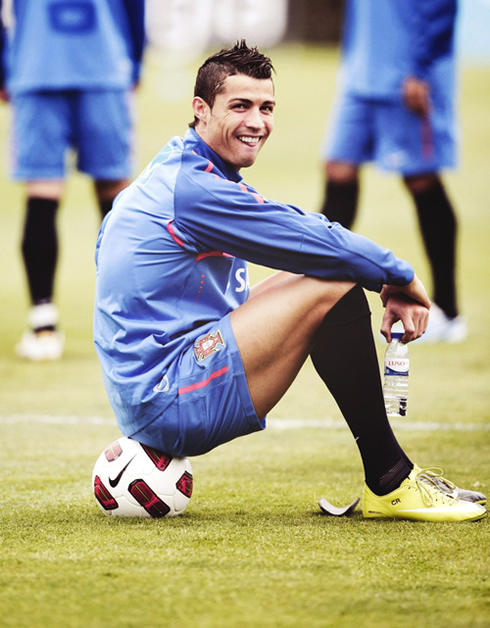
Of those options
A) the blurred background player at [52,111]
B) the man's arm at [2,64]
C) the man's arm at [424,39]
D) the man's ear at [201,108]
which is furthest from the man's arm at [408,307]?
the man's arm at [2,64]

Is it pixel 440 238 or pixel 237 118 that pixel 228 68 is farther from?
pixel 440 238

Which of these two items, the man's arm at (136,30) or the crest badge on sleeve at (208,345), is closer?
the crest badge on sleeve at (208,345)

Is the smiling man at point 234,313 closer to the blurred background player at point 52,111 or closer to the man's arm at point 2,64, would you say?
the blurred background player at point 52,111

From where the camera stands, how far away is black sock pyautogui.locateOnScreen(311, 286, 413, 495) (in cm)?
285

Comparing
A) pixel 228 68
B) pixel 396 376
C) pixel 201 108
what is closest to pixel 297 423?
pixel 396 376

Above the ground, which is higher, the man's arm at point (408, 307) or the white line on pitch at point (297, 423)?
the man's arm at point (408, 307)

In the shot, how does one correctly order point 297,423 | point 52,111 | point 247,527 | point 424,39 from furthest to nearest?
point 424,39
point 52,111
point 297,423
point 247,527

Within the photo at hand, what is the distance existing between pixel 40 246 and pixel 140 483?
121 inches

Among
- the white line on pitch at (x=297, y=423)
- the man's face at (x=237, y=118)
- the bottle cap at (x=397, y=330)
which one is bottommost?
the white line on pitch at (x=297, y=423)

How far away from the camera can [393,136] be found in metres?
6.11

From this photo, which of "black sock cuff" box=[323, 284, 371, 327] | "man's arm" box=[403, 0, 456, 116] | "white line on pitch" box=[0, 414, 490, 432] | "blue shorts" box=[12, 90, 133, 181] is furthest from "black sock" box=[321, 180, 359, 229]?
"black sock cuff" box=[323, 284, 371, 327]

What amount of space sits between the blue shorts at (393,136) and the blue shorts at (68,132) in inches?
51.6

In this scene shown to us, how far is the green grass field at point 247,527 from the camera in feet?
6.94

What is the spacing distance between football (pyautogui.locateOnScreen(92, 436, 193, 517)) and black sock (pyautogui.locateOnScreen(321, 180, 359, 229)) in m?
3.60
